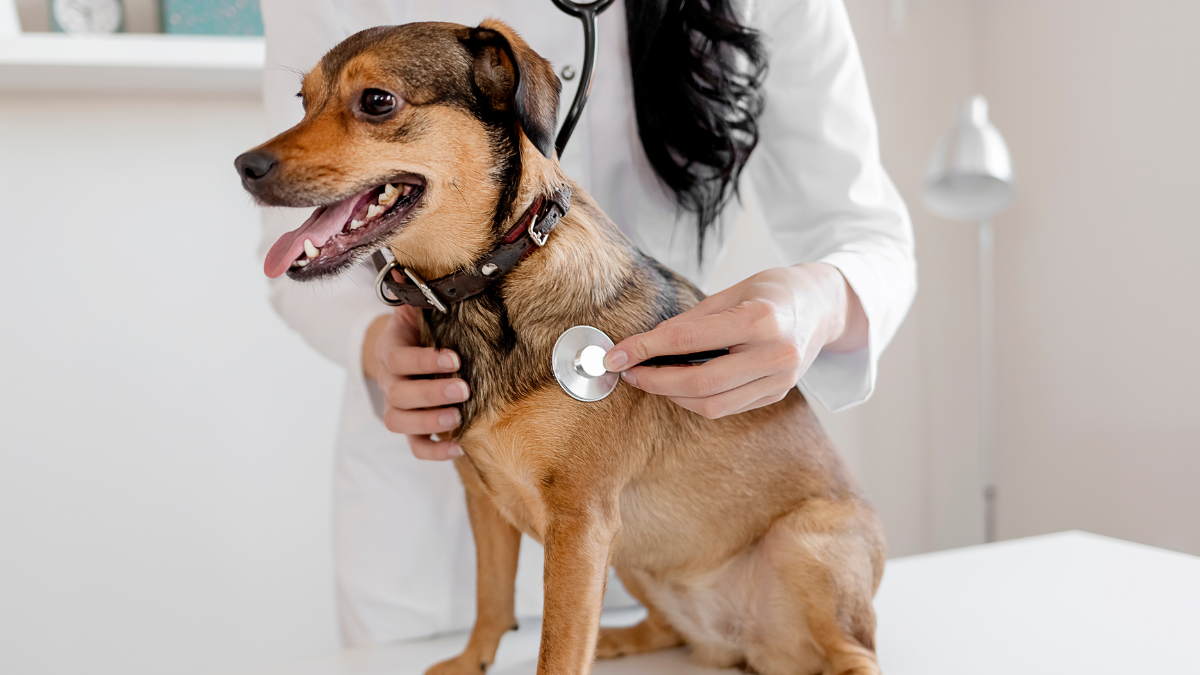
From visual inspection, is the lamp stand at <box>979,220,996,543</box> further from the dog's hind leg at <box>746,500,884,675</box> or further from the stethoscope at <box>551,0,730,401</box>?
the stethoscope at <box>551,0,730,401</box>

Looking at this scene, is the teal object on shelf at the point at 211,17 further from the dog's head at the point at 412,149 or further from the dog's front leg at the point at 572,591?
the dog's front leg at the point at 572,591

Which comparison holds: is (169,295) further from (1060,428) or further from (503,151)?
(1060,428)

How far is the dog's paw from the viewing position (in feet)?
3.11

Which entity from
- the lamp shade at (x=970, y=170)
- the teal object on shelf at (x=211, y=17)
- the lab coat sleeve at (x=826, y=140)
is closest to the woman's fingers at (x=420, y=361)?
the lab coat sleeve at (x=826, y=140)

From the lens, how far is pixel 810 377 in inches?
40.9

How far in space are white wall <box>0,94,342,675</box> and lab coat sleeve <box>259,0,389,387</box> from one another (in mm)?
1092

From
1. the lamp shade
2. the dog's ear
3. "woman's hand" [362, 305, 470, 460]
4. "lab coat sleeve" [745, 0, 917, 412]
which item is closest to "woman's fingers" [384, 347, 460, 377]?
"woman's hand" [362, 305, 470, 460]

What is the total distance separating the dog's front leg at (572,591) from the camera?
76cm

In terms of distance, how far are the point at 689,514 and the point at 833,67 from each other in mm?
655

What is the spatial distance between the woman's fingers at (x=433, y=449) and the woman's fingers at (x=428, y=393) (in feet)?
0.22

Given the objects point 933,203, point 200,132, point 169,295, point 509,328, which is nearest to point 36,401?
point 169,295

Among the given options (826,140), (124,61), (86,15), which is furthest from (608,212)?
(86,15)

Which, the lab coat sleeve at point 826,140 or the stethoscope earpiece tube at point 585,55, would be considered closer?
the stethoscope earpiece tube at point 585,55

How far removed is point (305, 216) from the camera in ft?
3.88
